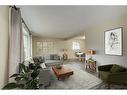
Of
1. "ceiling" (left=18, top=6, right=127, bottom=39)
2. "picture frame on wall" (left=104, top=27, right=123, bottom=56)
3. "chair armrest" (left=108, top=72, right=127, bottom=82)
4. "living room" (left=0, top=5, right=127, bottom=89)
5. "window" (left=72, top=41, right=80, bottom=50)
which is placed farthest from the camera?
"window" (left=72, top=41, right=80, bottom=50)

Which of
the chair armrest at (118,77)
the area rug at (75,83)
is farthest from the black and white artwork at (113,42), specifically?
the area rug at (75,83)

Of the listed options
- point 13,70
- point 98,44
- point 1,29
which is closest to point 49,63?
point 98,44

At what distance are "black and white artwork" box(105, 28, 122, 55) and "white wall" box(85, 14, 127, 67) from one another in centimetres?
15

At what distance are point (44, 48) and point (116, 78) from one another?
703 cm

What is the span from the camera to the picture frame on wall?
377cm

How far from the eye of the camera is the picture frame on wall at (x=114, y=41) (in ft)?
12.4

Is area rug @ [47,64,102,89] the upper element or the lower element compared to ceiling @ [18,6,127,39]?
lower

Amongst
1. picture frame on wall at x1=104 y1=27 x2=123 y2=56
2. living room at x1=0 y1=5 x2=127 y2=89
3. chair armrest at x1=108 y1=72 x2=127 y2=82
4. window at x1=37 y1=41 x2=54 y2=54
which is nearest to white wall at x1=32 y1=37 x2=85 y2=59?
window at x1=37 y1=41 x2=54 y2=54

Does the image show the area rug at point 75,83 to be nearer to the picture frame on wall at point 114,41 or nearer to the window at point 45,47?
the picture frame on wall at point 114,41

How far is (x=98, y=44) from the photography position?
16.3 feet

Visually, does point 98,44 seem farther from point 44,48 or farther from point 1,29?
point 44,48

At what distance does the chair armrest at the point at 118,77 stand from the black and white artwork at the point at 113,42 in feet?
2.86

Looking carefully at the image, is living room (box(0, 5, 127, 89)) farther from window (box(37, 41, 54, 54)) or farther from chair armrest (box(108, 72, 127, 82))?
window (box(37, 41, 54, 54))
